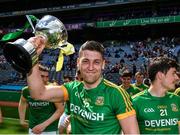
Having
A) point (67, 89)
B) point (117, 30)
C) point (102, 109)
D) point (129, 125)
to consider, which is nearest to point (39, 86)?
point (67, 89)

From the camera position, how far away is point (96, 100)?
3119 millimetres

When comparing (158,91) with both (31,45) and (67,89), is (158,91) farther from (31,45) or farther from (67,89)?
(31,45)

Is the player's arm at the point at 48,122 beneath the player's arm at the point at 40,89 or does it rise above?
beneath

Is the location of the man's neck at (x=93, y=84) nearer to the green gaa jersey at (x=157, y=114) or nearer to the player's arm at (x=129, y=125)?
the player's arm at (x=129, y=125)

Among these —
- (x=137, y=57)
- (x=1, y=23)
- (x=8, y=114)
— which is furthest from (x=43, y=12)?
(x=8, y=114)

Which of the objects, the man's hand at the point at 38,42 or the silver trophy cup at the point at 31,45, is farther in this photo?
the man's hand at the point at 38,42

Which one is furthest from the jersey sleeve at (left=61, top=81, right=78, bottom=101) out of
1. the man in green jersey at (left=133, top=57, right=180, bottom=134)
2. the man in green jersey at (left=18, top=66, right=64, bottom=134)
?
the man in green jersey at (left=18, top=66, right=64, bottom=134)

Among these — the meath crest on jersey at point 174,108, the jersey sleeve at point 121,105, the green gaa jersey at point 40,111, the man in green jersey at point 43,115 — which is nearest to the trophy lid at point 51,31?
the jersey sleeve at point 121,105

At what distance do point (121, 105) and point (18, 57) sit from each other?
3.05ft

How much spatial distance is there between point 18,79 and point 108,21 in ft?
30.9

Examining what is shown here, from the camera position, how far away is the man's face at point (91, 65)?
3.04 m

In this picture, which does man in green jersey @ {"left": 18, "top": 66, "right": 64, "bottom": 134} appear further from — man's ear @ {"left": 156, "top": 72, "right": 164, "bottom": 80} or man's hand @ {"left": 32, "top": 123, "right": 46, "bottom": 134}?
man's ear @ {"left": 156, "top": 72, "right": 164, "bottom": 80}

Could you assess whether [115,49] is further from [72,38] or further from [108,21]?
[72,38]

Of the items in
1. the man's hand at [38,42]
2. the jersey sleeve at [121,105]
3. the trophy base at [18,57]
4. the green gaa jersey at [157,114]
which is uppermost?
the man's hand at [38,42]
